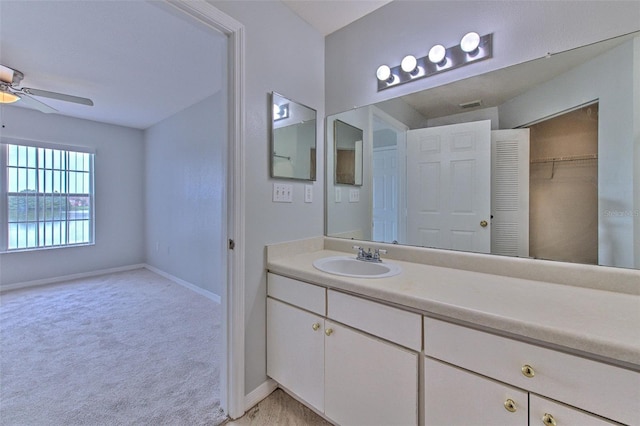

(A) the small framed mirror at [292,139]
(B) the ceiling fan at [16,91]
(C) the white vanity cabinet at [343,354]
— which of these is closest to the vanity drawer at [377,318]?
(C) the white vanity cabinet at [343,354]

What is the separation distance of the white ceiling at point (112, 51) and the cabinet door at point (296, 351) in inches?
57.8

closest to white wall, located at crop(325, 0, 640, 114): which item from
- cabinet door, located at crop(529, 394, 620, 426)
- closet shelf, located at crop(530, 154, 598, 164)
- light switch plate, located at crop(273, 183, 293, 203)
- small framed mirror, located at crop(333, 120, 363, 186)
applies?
small framed mirror, located at crop(333, 120, 363, 186)

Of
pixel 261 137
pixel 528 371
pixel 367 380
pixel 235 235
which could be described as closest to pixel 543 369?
pixel 528 371

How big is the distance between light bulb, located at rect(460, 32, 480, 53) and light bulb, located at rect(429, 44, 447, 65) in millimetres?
93

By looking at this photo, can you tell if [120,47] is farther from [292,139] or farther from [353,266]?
[353,266]

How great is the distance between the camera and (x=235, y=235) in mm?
1395

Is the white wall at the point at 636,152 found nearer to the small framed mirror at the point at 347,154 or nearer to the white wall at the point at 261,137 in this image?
the small framed mirror at the point at 347,154

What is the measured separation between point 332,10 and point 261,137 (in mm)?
982

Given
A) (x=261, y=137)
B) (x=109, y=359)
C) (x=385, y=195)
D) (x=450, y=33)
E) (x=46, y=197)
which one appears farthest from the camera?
(x=46, y=197)

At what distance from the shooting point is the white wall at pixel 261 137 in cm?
145

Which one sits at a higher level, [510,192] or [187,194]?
[187,194]

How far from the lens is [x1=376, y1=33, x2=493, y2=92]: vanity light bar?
133 cm

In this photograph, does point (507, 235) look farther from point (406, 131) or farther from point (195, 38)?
point (195, 38)

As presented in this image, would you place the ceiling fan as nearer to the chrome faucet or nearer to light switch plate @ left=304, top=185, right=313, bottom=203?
light switch plate @ left=304, top=185, right=313, bottom=203
